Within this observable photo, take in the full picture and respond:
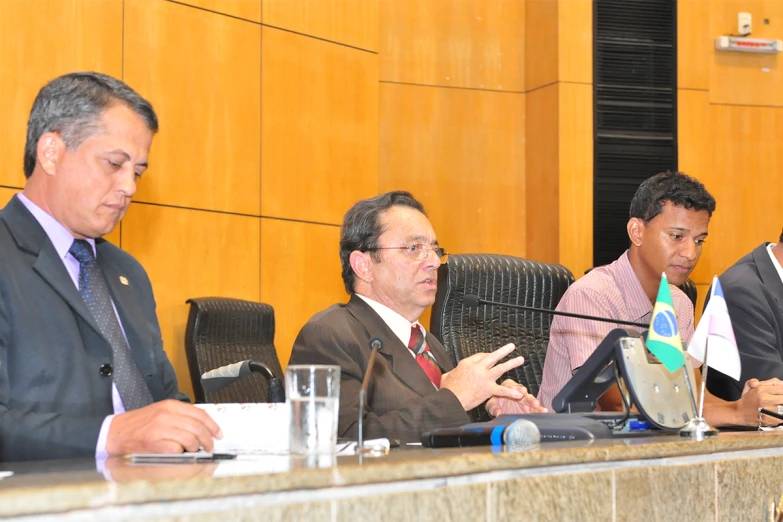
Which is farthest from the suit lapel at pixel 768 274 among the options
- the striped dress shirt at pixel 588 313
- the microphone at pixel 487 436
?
the microphone at pixel 487 436

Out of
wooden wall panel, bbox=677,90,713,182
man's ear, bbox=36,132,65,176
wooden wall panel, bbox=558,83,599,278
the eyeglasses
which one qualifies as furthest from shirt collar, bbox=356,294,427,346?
wooden wall panel, bbox=677,90,713,182

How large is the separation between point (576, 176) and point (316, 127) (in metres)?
1.64

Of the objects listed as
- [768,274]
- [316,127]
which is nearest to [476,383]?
[768,274]

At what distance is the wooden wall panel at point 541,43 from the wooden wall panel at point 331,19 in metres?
1.14

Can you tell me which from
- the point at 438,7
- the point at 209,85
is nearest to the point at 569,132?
the point at 438,7

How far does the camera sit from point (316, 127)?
16.9 feet

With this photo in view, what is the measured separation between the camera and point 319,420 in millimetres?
1366

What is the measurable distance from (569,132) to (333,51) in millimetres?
1533

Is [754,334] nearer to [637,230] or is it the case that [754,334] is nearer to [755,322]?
[755,322]

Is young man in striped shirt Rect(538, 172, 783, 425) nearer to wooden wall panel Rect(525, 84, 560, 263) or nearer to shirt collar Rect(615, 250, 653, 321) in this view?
shirt collar Rect(615, 250, 653, 321)

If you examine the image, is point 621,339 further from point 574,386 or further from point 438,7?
point 438,7

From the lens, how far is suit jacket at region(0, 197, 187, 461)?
1.60 meters

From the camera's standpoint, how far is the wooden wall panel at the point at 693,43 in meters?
6.02

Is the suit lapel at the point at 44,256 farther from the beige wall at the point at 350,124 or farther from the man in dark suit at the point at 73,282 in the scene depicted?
the beige wall at the point at 350,124
